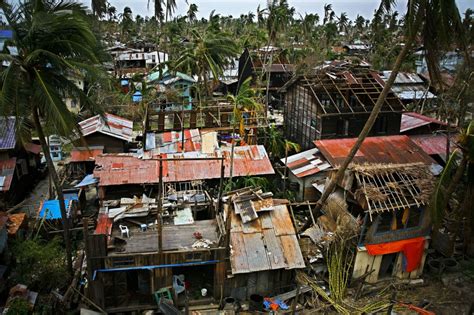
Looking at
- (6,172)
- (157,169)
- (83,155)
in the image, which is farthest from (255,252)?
(6,172)

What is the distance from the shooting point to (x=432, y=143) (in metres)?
27.1

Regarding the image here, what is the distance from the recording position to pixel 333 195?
59.5 feet

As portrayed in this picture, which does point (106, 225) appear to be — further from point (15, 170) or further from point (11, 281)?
point (15, 170)

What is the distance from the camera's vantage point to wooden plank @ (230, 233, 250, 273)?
1456cm

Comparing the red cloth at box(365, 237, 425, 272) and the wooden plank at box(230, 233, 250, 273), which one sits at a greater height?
the wooden plank at box(230, 233, 250, 273)

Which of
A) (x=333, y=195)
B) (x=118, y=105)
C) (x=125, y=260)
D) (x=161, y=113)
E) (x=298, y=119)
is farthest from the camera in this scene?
(x=118, y=105)

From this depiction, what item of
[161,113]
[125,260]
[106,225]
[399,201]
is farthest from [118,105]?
[399,201]

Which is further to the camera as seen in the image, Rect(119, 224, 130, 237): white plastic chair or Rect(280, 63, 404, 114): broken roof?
Rect(280, 63, 404, 114): broken roof

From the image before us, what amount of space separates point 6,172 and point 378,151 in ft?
71.1

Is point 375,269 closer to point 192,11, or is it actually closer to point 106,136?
point 106,136

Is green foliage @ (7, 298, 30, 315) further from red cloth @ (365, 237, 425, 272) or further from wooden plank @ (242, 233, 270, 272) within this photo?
red cloth @ (365, 237, 425, 272)

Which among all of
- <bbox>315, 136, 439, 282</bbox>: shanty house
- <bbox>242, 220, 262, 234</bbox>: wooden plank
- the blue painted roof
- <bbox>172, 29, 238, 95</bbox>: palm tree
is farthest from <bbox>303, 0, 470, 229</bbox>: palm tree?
<bbox>172, 29, 238, 95</bbox>: palm tree

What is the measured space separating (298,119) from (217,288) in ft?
56.8

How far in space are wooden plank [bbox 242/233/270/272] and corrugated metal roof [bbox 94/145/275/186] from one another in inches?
268
